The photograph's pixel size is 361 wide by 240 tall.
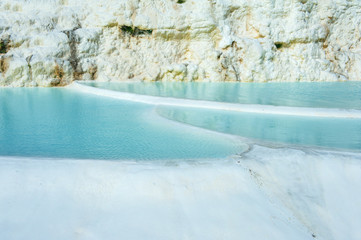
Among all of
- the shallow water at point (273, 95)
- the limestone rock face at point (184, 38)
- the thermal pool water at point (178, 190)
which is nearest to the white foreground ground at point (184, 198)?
the thermal pool water at point (178, 190)

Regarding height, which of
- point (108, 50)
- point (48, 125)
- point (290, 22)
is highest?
point (290, 22)

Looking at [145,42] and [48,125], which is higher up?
[145,42]

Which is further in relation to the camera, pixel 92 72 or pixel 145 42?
pixel 145 42

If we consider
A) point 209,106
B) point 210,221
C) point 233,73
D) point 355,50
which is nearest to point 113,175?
point 210,221

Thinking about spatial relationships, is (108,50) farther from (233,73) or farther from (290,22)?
(290,22)

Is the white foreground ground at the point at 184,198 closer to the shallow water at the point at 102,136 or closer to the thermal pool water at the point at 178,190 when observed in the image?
the thermal pool water at the point at 178,190

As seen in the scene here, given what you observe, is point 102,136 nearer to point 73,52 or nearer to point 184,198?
point 184,198

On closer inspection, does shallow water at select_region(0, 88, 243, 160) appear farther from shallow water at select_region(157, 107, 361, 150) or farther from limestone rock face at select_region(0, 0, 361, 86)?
limestone rock face at select_region(0, 0, 361, 86)

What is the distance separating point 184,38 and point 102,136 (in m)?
13.9

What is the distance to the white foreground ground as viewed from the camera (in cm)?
230

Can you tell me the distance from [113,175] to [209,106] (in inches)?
195

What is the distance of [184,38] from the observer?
1747 centimetres

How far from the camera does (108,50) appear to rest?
16094 mm

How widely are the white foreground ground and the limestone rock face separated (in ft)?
41.2
